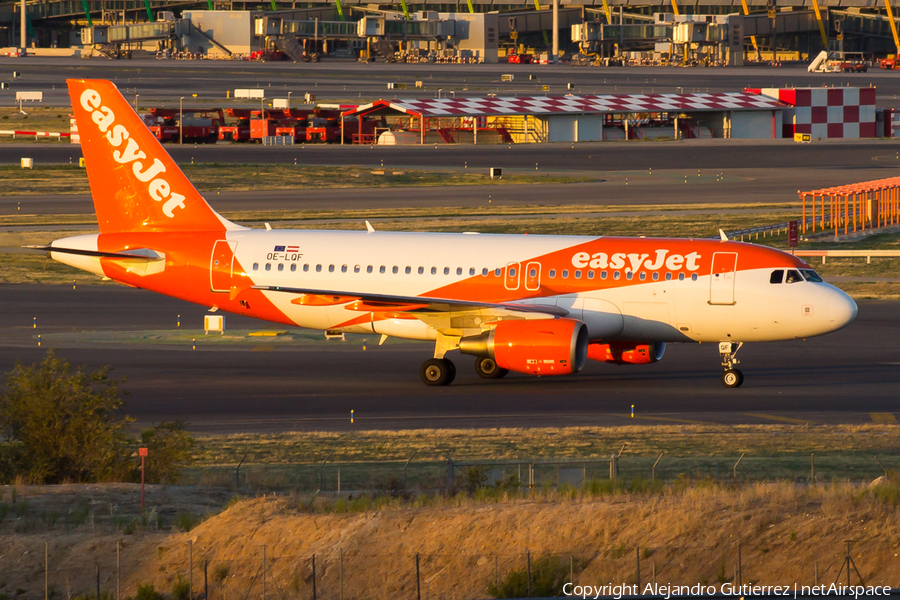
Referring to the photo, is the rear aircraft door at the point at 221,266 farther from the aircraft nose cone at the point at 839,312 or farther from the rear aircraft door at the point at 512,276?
the aircraft nose cone at the point at 839,312

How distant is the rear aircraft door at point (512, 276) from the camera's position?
34.8 meters

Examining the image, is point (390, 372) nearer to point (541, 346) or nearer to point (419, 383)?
point (419, 383)

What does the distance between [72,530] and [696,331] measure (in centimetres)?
2077

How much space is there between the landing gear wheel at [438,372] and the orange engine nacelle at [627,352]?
424 cm

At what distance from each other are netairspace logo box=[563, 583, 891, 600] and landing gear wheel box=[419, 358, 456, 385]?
18306mm

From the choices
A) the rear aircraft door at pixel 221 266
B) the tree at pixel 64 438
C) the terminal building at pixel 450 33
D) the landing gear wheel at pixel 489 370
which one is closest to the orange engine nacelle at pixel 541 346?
the landing gear wheel at pixel 489 370

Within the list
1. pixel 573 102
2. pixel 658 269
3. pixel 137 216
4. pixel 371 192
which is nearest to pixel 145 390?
pixel 137 216

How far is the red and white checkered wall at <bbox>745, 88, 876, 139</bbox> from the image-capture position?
114562 mm

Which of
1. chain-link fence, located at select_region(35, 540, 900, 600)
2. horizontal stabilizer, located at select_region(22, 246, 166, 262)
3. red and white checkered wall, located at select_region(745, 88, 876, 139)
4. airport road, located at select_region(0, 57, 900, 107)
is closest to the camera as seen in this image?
chain-link fence, located at select_region(35, 540, 900, 600)

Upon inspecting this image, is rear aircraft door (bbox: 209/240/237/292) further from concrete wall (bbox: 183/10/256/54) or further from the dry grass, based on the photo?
concrete wall (bbox: 183/10/256/54)

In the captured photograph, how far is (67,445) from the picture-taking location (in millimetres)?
22891

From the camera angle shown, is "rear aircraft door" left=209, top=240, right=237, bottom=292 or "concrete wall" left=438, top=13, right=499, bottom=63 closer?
"rear aircraft door" left=209, top=240, right=237, bottom=292

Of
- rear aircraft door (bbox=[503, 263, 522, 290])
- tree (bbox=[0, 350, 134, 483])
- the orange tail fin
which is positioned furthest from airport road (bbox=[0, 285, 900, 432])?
tree (bbox=[0, 350, 134, 483])

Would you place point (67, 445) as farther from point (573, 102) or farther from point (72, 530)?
point (573, 102)
